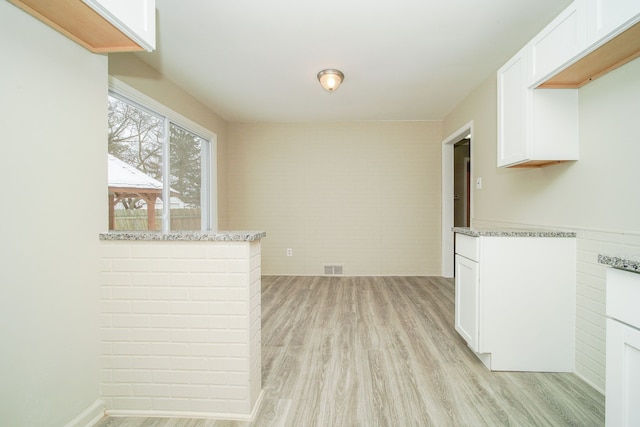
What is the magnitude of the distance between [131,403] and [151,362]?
0.79 ft

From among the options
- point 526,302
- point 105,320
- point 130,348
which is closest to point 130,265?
point 105,320

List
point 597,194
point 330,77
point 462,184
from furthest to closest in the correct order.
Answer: point 462,184 → point 330,77 → point 597,194

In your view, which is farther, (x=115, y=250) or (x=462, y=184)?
(x=462, y=184)

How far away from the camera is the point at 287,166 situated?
4.48 m

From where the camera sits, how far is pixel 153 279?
1413 mm

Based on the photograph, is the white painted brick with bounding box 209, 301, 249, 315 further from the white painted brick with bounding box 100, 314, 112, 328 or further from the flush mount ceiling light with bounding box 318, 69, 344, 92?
the flush mount ceiling light with bounding box 318, 69, 344, 92

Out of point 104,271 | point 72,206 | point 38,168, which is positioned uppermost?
point 38,168

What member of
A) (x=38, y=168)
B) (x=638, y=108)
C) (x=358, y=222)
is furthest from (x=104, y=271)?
(x=358, y=222)

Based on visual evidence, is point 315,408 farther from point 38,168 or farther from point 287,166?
point 287,166

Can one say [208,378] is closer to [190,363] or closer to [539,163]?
[190,363]

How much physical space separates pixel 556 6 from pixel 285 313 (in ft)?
10.4

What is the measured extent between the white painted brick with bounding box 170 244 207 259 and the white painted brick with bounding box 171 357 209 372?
1.68ft

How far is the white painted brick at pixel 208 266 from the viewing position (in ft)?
4.54

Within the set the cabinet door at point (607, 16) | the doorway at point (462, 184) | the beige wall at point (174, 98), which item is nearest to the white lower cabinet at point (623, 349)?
the cabinet door at point (607, 16)
